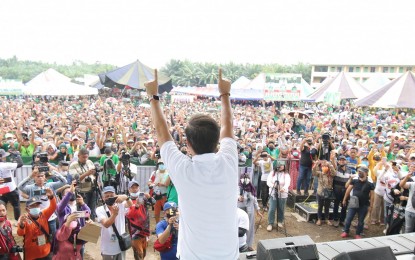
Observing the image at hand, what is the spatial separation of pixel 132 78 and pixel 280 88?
13401 mm

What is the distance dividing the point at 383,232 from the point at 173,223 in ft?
17.6

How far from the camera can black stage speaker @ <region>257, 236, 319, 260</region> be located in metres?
2.29

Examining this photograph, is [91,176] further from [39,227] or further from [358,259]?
[358,259]

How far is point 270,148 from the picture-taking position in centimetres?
912

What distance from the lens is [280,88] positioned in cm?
1911

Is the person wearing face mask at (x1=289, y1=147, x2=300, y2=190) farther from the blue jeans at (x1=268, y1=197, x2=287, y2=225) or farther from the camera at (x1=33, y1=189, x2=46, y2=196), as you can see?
the camera at (x1=33, y1=189, x2=46, y2=196)

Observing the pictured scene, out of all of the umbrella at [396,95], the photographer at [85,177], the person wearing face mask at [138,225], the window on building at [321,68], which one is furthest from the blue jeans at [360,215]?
the window on building at [321,68]

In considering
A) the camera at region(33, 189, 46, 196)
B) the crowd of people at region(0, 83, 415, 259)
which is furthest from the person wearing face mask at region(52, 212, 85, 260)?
the camera at region(33, 189, 46, 196)

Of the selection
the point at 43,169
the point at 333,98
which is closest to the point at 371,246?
the point at 43,169

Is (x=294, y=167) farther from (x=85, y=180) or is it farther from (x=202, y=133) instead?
(x=202, y=133)

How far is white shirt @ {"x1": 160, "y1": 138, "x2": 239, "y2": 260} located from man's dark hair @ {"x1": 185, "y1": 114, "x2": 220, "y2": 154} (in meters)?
0.04

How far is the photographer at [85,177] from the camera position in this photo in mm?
5840

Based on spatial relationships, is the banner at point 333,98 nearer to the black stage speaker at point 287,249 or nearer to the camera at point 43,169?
the camera at point 43,169

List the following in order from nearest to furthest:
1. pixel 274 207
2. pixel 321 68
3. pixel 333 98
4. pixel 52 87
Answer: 1. pixel 274 207
2. pixel 52 87
3. pixel 333 98
4. pixel 321 68
